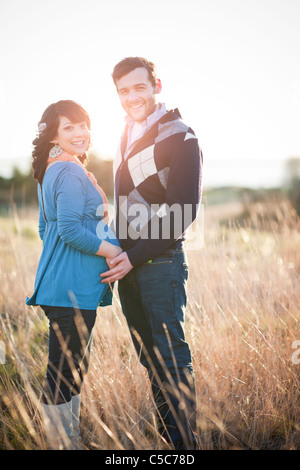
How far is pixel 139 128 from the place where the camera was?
1.86 meters

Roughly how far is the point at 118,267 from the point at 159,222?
0.31 meters

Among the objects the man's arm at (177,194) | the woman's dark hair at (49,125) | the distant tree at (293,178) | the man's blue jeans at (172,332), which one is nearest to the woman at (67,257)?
the woman's dark hair at (49,125)

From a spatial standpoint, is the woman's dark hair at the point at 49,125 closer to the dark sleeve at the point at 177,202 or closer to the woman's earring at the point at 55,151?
the woman's earring at the point at 55,151

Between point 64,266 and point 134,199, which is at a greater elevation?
point 134,199

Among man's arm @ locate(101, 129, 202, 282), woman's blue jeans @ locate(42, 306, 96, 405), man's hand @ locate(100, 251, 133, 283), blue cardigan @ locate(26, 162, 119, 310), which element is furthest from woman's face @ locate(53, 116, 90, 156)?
woman's blue jeans @ locate(42, 306, 96, 405)

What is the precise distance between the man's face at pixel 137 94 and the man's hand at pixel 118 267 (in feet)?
2.62

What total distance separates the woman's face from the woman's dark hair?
0.02m

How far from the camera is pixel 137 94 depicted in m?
1.82

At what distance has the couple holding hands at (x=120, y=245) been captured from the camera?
161 cm

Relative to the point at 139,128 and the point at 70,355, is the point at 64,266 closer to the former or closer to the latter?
the point at 70,355

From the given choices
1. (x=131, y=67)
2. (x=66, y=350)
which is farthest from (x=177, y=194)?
(x=66, y=350)

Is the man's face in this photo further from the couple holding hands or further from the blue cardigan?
the blue cardigan

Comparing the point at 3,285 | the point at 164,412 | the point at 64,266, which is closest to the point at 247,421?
the point at 164,412
